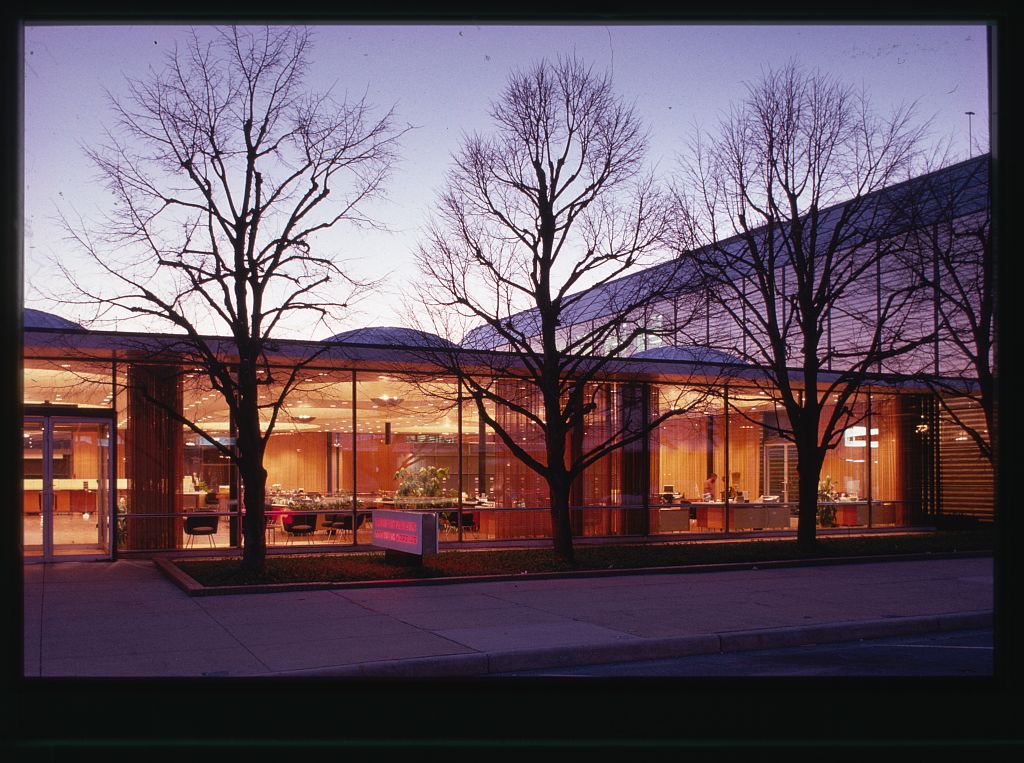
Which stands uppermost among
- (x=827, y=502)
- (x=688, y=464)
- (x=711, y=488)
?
(x=688, y=464)

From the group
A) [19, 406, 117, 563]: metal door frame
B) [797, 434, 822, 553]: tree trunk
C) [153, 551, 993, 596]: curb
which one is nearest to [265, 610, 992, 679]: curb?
[153, 551, 993, 596]: curb

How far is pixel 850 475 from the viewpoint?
94.4ft

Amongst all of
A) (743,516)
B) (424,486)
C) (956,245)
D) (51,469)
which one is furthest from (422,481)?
(956,245)

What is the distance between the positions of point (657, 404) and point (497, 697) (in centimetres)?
1967

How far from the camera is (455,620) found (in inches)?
481

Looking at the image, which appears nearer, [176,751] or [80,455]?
[176,751]

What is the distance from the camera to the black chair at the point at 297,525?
21.3 metres

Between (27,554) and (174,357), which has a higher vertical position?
(174,357)

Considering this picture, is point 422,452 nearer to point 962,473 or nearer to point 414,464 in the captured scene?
point 414,464

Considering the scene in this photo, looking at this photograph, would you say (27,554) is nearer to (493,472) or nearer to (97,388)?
(97,388)

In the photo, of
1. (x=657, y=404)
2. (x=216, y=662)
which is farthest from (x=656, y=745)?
(x=657, y=404)

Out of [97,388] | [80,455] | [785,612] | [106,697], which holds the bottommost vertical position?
[785,612]

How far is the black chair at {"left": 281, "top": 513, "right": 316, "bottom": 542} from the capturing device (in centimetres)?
2134

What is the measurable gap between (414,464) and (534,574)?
705cm
